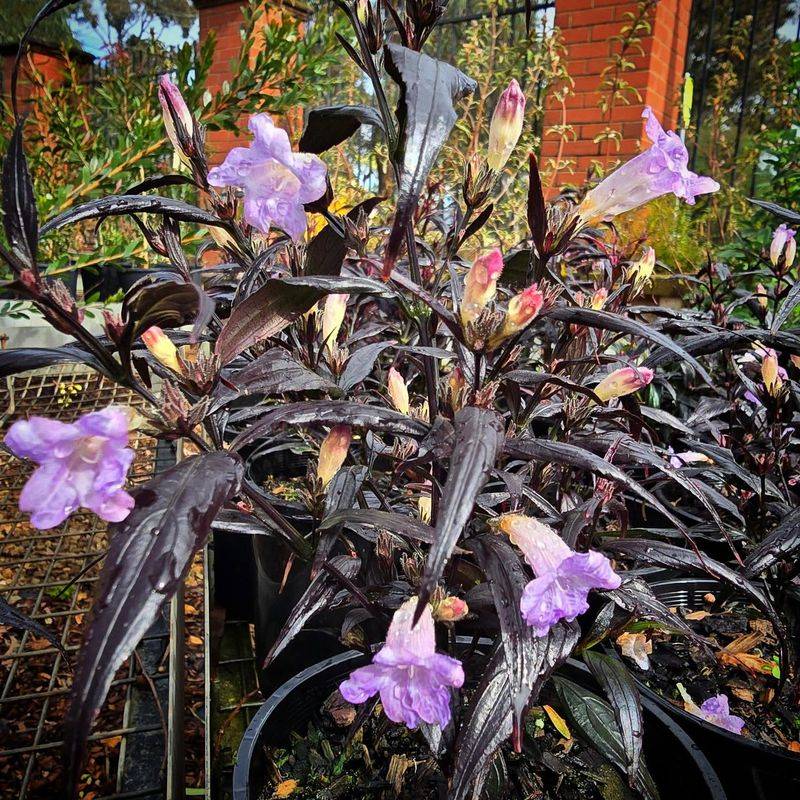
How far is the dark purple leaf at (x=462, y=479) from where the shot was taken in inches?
17.0

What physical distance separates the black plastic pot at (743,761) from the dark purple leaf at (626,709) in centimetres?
21

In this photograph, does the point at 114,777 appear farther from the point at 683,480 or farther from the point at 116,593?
the point at 683,480

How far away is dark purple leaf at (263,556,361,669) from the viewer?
0.72 m

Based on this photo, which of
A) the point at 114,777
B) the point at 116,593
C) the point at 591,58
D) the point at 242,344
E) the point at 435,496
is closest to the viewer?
the point at 116,593

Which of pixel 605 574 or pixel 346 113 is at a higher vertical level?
pixel 346 113

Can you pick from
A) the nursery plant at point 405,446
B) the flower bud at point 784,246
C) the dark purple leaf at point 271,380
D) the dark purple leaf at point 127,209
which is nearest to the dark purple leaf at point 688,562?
the nursery plant at point 405,446

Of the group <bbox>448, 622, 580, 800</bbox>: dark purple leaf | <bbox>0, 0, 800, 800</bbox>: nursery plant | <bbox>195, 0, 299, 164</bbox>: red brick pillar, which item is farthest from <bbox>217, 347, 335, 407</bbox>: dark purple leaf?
<bbox>195, 0, 299, 164</bbox>: red brick pillar

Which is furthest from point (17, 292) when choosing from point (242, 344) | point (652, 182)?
point (652, 182)

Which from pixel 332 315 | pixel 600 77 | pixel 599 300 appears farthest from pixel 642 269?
pixel 600 77

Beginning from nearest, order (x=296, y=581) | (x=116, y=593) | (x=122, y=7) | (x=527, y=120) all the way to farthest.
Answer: (x=116, y=593)
(x=296, y=581)
(x=527, y=120)
(x=122, y=7)

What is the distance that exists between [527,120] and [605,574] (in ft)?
14.4

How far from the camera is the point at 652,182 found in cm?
78

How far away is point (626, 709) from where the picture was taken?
2.59 ft

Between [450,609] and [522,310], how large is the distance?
0.33 meters
